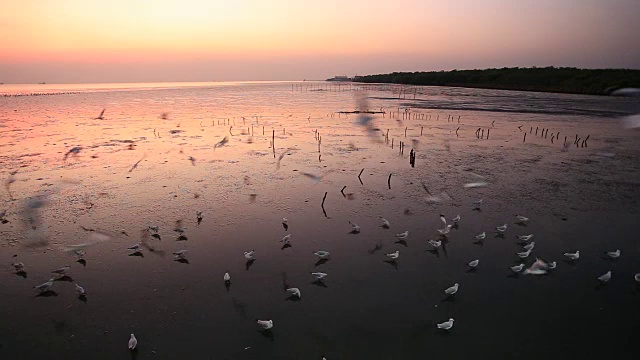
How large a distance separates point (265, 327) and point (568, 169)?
1184cm

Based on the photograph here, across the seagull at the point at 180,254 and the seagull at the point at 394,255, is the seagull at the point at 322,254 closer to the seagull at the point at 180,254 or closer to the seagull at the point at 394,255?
the seagull at the point at 394,255

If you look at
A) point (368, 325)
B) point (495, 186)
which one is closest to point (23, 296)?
point (368, 325)

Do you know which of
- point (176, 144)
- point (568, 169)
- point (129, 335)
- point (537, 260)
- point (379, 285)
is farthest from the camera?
point (176, 144)

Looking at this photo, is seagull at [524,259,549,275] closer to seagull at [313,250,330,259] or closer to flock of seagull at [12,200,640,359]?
flock of seagull at [12,200,640,359]

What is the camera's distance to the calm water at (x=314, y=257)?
463 centimetres

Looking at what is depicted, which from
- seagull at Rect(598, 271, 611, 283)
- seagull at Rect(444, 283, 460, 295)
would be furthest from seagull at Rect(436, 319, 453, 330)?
seagull at Rect(598, 271, 611, 283)

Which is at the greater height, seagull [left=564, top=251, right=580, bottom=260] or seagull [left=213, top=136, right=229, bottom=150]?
seagull [left=564, top=251, right=580, bottom=260]

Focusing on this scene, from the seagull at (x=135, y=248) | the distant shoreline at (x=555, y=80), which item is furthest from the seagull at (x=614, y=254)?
the distant shoreline at (x=555, y=80)

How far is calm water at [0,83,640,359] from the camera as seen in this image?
4633mm

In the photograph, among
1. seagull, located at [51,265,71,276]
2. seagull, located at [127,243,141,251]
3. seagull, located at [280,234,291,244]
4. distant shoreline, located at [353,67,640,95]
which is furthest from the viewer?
distant shoreline, located at [353,67,640,95]

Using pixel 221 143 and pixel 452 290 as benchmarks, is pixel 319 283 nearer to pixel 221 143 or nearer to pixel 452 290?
pixel 452 290

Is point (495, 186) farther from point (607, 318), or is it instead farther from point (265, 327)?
point (265, 327)

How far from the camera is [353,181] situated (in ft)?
36.7

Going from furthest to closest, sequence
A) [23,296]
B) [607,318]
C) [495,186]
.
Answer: [495,186]
[23,296]
[607,318]
